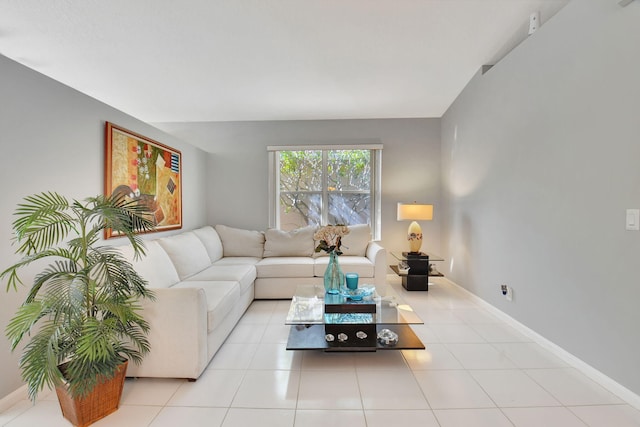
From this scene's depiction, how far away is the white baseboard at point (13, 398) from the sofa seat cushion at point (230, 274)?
1260mm

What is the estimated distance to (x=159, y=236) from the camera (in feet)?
10.5

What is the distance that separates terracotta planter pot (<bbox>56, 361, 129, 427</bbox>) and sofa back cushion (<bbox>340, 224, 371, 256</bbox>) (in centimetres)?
280

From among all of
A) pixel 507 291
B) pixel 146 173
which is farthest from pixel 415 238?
pixel 146 173

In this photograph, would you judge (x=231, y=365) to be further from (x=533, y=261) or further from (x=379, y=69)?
(x=379, y=69)

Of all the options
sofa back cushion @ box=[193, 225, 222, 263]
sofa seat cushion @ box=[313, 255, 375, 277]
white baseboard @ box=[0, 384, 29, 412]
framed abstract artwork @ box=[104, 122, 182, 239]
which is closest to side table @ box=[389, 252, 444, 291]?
sofa seat cushion @ box=[313, 255, 375, 277]

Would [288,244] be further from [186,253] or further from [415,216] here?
[415,216]

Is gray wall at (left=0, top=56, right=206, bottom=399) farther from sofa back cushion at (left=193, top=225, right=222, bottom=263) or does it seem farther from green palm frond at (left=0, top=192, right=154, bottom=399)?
sofa back cushion at (left=193, top=225, right=222, bottom=263)

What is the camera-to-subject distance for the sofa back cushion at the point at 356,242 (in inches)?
→ 158

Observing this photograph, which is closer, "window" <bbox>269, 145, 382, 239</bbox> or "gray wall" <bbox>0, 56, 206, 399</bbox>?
"gray wall" <bbox>0, 56, 206, 399</bbox>

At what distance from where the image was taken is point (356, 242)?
13.2ft

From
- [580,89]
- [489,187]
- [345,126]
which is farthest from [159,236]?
[580,89]

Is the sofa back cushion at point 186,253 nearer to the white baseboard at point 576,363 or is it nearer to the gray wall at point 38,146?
the gray wall at point 38,146

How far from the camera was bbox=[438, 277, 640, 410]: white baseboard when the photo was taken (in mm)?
1698

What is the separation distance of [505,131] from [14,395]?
4.16m
